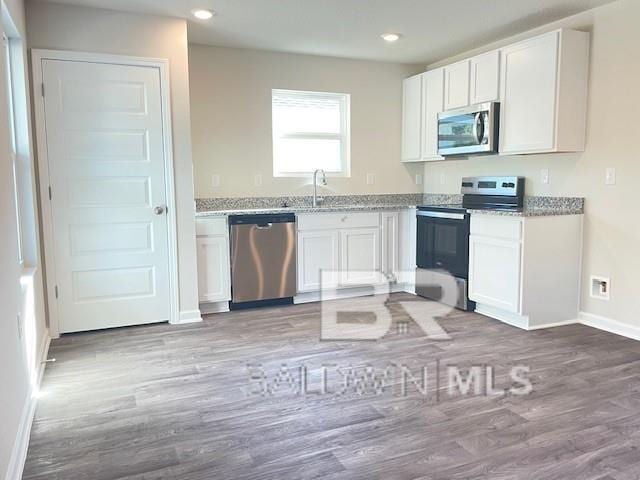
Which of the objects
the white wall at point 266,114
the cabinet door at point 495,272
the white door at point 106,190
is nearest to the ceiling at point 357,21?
the white wall at point 266,114

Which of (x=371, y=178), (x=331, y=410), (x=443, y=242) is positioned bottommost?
(x=331, y=410)

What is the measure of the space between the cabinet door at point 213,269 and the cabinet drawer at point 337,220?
741mm

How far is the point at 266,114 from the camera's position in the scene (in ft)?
16.1

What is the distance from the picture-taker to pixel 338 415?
8.05 ft

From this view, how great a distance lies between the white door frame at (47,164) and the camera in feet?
11.5

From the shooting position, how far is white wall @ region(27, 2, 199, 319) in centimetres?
353

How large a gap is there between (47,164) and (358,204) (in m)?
2.92

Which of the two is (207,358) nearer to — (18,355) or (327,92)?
(18,355)

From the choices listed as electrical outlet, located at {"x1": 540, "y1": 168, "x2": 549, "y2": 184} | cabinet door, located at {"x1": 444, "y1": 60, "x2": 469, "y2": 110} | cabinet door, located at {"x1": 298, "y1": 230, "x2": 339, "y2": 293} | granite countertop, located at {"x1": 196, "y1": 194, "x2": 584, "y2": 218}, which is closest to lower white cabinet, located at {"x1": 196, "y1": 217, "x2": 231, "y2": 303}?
granite countertop, located at {"x1": 196, "y1": 194, "x2": 584, "y2": 218}

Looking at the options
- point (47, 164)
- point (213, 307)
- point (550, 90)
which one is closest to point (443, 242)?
point (550, 90)

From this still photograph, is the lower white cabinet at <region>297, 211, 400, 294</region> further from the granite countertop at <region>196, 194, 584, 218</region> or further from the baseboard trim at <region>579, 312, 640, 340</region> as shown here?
the baseboard trim at <region>579, 312, 640, 340</region>

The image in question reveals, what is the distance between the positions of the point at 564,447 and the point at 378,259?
2973 millimetres

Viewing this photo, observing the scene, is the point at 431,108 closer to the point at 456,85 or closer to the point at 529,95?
the point at 456,85

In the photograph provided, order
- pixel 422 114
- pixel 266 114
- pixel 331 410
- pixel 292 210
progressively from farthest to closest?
pixel 422 114 < pixel 266 114 < pixel 292 210 < pixel 331 410
